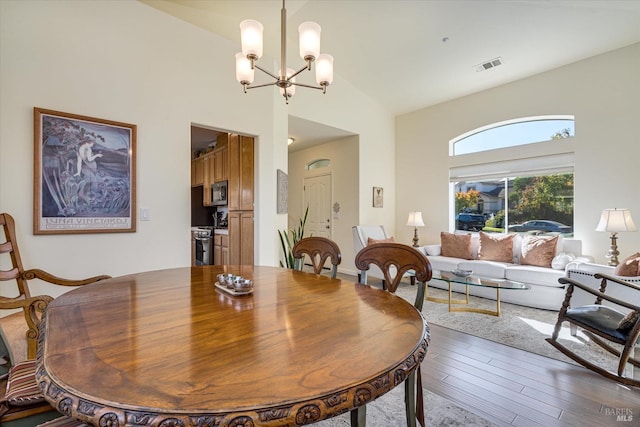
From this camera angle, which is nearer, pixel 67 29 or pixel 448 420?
pixel 448 420

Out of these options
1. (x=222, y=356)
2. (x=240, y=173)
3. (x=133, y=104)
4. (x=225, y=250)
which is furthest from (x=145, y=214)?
(x=222, y=356)

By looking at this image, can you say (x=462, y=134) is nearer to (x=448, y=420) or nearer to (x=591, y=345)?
(x=591, y=345)

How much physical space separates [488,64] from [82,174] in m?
5.00

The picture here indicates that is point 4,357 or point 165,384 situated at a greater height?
point 165,384

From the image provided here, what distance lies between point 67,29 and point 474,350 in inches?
169

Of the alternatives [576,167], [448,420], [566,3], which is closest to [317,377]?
[448,420]

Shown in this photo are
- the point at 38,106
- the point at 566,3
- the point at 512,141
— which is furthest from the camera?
the point at 512,141

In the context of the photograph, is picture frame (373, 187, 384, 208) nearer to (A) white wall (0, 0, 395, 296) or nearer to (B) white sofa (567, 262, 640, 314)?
(A) white wall (0, 0, 395, 296)

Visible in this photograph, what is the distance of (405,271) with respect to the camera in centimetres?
150

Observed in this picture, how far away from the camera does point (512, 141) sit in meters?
4.75

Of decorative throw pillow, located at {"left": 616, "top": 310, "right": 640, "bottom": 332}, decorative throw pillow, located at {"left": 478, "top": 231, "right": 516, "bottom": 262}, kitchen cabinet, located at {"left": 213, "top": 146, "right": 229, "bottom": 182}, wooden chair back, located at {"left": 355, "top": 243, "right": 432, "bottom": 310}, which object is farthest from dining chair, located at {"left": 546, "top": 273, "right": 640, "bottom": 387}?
kitchen cabinet, located at {"left": 213, "top": 146, "right": 229, "bottom": 182}

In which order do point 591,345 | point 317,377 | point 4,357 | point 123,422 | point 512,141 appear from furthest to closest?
point 512,141 < point 591,345 < point 4,357 < point 317,377 < point 123,422

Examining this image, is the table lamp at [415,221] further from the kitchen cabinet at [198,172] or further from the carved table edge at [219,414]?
the carved table edge at [219,414]

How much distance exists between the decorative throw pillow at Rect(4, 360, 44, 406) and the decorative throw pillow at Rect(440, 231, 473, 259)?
4837 mm
